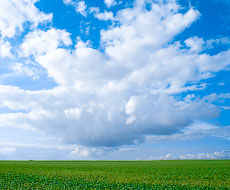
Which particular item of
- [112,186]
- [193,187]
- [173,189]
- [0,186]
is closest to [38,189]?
[0,186]

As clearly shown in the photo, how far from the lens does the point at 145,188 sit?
2562 cm

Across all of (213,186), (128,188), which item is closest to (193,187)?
(213,186)

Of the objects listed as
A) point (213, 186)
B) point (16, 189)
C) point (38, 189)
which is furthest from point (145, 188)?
point (16, 189)

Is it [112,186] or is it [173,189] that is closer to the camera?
[173,189]

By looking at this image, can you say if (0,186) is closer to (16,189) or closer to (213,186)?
(16,189)

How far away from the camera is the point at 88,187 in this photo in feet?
86.0

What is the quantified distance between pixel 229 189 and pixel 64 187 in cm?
1878

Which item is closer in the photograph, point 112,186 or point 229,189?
point 229,189

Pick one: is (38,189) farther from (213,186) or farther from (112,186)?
(213,186)

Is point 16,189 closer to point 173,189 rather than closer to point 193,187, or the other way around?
point 173,189

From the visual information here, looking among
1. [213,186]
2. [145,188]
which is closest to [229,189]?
[213,186]

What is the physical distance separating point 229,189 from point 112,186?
13.3 m

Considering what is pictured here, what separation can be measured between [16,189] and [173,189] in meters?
17.4

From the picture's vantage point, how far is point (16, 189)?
2453cm
